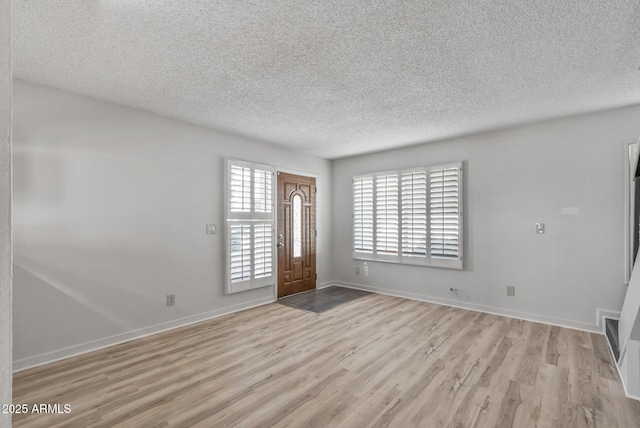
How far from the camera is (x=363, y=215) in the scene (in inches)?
222

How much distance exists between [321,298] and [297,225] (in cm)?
130

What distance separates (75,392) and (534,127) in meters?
5.45

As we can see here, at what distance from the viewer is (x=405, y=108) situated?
3.41 m

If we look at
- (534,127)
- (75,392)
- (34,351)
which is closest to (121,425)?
(75,392)

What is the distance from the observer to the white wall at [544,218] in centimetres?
346

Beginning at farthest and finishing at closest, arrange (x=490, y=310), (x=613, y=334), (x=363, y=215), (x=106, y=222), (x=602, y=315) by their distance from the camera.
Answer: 1. (x=363, y=215)
2. (x=490, y=310)
3. (x=602, y=315)
4. (x=106, y=222)
5. (x=613, y=334)

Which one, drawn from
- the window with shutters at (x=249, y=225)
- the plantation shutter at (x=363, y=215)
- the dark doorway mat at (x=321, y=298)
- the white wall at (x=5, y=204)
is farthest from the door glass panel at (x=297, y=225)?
the white wall at (x=5, y=204)

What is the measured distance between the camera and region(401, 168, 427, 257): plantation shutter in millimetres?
4840

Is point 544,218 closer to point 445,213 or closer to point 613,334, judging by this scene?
point 445,213

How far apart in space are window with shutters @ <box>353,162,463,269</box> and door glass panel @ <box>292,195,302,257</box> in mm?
1047

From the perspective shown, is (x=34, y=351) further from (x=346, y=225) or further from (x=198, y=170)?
(x=346, y=225)

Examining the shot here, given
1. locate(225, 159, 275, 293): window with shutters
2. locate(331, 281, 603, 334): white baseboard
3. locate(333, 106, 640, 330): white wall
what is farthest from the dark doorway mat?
locate(333, 106, 640, 330): white wall

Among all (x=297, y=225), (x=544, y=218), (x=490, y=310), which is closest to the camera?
(x=544, y=218)

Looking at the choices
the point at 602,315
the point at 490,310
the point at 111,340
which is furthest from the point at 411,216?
the point at 111,340
